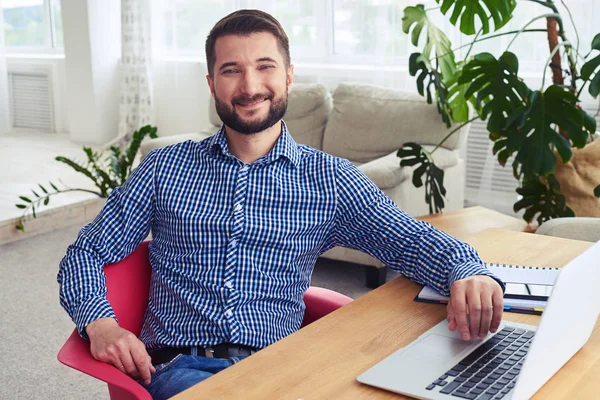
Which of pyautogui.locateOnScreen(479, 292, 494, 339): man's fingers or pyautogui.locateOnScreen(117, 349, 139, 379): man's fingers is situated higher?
pyautogui.locateOnScreen(479, 292, 494, 339): man's fingers

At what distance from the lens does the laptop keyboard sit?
1.03 m

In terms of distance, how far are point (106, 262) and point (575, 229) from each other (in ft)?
4.72

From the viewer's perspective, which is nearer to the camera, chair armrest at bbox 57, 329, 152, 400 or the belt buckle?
chair armrest at bbox 57, 329, 152, 400

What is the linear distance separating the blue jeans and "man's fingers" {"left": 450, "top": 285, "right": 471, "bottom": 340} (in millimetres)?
470

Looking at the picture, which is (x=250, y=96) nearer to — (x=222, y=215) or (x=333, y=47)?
(x=222, y=215)

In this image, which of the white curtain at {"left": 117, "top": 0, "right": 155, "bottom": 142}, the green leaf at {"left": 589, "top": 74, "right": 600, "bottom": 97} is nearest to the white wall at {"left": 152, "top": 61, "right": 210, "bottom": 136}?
the white curtain at {"left": 117, "top": 0, "right": 155, "bottom": 142}

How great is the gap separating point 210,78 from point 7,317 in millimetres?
2045

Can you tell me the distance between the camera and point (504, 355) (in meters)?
1.16

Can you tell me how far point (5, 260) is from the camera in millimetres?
4023

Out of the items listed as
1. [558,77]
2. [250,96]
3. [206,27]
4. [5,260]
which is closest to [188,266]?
[250,96]

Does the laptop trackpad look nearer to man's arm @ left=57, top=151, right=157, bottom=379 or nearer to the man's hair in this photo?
man's arm @ left=57, top=151, right=157, bottom=379

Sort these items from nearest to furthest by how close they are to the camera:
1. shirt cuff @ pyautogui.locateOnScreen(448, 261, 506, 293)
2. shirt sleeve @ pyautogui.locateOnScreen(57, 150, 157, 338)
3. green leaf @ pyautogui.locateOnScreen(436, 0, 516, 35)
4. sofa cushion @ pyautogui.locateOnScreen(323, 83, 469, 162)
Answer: shirt cuff @ pyautogui.locateOnScreen(448, 261, 506, 293)
shirt sleeve @ pyautogui.locateOnScreen(57, 150, 157, 338)
green leaf @ pyautogui.locateOnScreen(436, 0, 516, 35)
sofa cushion @ pyautogui.locateOnScreen(323, 83, 469, 162)

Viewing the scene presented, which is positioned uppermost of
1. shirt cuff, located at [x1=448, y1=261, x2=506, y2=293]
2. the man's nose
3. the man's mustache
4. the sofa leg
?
the man's nose

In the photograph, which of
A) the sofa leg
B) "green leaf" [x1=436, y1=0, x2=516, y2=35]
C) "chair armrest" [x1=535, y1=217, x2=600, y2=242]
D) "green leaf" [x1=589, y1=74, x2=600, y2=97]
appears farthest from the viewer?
the sofa leg
